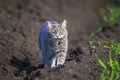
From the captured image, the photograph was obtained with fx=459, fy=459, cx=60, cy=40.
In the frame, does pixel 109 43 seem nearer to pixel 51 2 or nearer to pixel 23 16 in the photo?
pixel 23 16

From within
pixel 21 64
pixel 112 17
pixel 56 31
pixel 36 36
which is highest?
pixel 112 17

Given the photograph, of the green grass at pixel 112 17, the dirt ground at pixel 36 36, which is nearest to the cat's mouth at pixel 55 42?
the dirt ground at pixel 36 36

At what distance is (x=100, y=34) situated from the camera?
13.5 metres

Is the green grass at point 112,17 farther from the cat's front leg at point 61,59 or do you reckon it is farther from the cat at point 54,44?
the cat's front leg at point 61,59

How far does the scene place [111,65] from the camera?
860cm

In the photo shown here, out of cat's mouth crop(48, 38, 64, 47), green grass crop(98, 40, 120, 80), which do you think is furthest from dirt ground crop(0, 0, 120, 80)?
cat's mouth crop(48, 38, 64, 47)

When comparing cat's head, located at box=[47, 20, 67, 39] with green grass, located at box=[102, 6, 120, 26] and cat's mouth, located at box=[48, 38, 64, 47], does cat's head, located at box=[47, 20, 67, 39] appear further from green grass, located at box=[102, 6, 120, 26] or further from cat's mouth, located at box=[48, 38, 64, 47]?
green grass, located at box=[102, 6, 120, 26]

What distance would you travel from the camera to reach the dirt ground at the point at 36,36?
8562 millimetres

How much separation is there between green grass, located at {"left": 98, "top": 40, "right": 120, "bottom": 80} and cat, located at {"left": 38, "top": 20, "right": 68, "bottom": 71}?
0.88 meters

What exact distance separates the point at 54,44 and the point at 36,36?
325 cm

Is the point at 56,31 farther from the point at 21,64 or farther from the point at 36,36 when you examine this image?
the point at 36,36

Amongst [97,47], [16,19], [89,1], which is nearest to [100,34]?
[16,19]

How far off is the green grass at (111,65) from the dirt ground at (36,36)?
15cm

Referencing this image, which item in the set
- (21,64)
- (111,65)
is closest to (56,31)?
(111,65)
